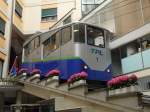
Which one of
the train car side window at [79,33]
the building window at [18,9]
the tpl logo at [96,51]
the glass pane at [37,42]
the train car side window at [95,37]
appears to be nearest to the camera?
the train car side window at [79,33]

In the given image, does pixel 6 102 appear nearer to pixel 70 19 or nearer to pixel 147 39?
pixel 70 19

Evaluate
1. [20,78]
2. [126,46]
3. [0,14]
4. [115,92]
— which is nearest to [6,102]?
[20,78]

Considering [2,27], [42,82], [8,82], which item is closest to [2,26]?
[2,27]

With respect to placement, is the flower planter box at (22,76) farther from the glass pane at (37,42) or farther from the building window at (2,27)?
the building window at (2,27)

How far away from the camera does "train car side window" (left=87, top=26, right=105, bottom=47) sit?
1491 cm

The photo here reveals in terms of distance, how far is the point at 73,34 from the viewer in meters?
14.6

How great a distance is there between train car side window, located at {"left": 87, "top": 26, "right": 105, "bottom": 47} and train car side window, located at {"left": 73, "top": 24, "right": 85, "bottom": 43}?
333mm

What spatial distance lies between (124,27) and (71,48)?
4.11 meters

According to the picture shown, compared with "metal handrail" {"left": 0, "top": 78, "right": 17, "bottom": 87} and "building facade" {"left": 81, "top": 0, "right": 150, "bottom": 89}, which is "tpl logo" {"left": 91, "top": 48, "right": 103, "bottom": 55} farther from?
"metal handrail" {"left": 0, "top": 78, "right": 17, "bottom": 87}

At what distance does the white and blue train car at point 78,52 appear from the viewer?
46.5ft

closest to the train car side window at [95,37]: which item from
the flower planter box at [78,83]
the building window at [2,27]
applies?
the flower planter box at [78,83]

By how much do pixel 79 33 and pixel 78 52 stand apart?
1.04 meters

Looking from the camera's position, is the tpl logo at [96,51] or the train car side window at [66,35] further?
the train car side window at [66,35]

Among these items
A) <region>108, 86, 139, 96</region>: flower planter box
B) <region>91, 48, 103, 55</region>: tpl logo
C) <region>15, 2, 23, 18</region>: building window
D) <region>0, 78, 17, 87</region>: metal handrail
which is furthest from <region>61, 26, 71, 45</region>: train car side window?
<region>15, 2, 23, 18</region>: building window
